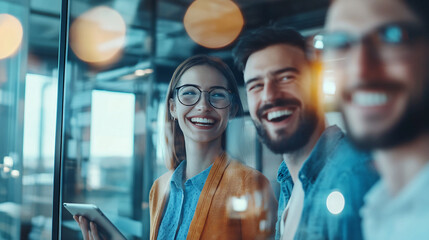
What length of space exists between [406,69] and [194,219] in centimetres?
140

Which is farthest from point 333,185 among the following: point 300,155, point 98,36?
point 98,36

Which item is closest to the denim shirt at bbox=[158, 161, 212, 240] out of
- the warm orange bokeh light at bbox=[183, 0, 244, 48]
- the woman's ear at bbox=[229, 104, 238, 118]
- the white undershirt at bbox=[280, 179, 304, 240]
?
the woman's ear at bbox=[229, 104, 238, 118]

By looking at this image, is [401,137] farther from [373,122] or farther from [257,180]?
[257,180]

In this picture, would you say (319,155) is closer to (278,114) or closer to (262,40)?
(278,114)

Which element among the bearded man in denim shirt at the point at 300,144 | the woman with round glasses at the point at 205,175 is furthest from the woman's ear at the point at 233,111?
the bearded man in denim shirt at the point at 300,144

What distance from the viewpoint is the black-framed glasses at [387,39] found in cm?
141

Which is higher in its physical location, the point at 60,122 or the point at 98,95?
the point at 98,95

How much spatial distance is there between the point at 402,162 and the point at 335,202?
13.0 inches

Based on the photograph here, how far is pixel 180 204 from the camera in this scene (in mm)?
2391

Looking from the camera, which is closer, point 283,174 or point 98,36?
point 283,174

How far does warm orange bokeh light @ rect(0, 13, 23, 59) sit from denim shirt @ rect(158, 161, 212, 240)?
293 centimetres

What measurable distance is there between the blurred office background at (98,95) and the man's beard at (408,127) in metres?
0.27

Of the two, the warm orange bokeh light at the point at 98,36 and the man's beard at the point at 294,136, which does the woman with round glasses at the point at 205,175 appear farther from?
the warm orange bokeh light at the point at 98,36

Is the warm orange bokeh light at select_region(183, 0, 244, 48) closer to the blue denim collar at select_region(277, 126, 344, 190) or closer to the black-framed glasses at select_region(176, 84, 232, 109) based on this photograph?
the black-framed glasses at select_region(176, 84, 232, 109)
